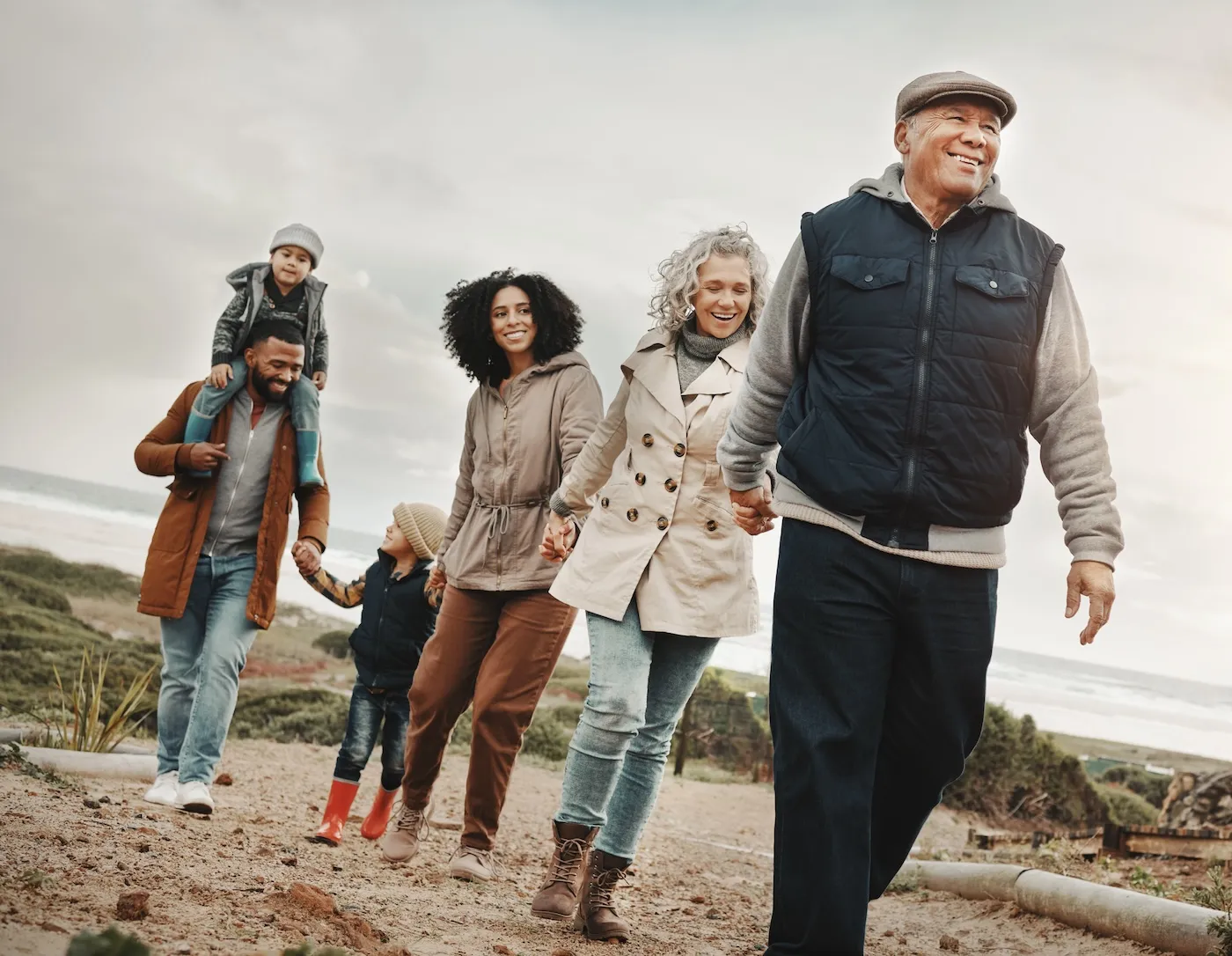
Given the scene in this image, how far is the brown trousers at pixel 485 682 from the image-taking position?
4387 millimetres

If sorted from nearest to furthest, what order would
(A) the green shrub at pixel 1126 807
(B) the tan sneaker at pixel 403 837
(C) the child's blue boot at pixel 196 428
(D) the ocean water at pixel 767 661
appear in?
(B) the tan sneaker at pixel 403 837 < (C) the child's blue boot at pixel 196 428 < (A) the green shrub at pixel 1126 807 < (D) the ocean water at pixel 767 661

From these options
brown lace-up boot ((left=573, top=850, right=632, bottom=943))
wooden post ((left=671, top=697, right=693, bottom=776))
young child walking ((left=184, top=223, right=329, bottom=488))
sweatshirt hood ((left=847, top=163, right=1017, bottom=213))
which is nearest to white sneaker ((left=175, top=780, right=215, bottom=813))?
young child walking ((left=184, top=223, right=329, bottom=488))

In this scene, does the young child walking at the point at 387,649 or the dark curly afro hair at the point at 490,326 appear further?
the young child walking at the point at 387,649

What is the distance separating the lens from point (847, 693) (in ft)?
8.98

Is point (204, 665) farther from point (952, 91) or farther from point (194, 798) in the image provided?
point (952, 91)

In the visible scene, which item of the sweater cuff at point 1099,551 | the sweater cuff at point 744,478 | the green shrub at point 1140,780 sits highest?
the sweater cuff at point 744,478

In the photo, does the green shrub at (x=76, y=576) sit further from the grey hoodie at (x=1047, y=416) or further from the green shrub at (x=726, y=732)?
the grey hoodie at (x=1047, y=416)

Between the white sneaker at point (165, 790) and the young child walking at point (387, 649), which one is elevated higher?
the young child walking at point (387, 649)

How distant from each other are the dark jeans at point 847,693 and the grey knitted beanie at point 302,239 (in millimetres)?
4018

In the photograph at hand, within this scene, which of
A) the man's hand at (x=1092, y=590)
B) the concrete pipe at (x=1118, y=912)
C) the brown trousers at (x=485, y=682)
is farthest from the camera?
the brown trousers at (x=485, y=682)

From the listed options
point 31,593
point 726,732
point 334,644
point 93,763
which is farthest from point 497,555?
point 31,593

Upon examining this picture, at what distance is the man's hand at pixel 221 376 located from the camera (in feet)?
17.5

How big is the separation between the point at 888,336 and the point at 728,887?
149 inches

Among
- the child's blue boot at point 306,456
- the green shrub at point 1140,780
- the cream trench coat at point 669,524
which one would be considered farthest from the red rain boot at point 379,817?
the green shrub at point 1140,780
